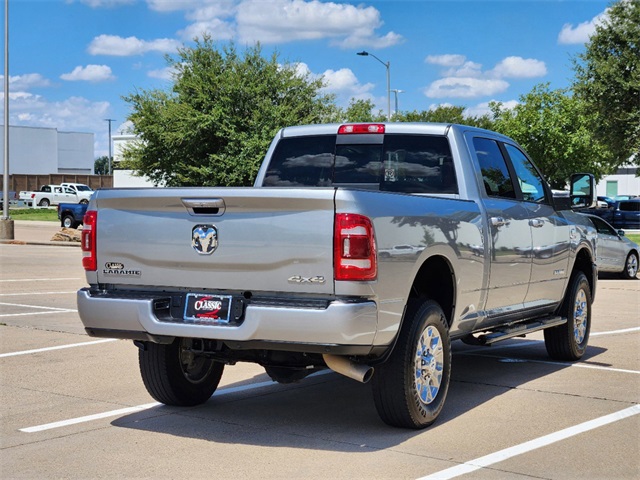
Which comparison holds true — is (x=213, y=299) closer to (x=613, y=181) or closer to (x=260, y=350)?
(x=260, y=350)

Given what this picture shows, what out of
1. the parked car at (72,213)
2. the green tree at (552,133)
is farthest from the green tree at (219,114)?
the green tree at (552,133)

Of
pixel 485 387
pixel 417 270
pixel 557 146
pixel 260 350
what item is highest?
pixel 557 146

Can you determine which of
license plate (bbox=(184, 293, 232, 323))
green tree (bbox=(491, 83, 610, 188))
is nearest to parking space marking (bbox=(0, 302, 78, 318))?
license plate (bbox=(184, 293, 232, 323))

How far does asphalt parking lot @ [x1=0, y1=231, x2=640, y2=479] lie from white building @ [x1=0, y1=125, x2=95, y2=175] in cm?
10393

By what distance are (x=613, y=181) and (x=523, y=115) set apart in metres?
54.6

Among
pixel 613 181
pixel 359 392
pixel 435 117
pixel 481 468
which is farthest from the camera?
pixel 613 181

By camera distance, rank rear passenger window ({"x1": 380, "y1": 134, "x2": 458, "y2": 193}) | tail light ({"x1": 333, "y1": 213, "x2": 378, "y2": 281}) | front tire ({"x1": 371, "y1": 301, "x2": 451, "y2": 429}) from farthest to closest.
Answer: rear passenger window ({"x1": 380, "y1": 134, "x2": 458, "y2": 193}) < front tire ({"x1": 371, "y1": 301, "x2": 451, "y2": 429}) < tail light ({"x1": 333, "y1": 213, "x2": 378, "y2": 281})

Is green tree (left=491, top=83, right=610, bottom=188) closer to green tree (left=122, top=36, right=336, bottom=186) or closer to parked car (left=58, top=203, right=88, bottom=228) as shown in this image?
green tree (left=122, top=36, right=336, bottom=186)

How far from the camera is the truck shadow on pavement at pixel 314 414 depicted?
20.7ft

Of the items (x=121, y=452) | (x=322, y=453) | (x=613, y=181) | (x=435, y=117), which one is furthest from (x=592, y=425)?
(x=613, y=181)

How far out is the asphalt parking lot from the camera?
5625 millimetres

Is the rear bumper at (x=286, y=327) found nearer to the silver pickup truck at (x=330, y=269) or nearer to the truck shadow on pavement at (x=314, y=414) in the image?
the silver pickup truck at (x=330, y=269)

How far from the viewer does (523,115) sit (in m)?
68.5

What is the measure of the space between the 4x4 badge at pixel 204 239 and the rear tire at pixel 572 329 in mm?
4721
